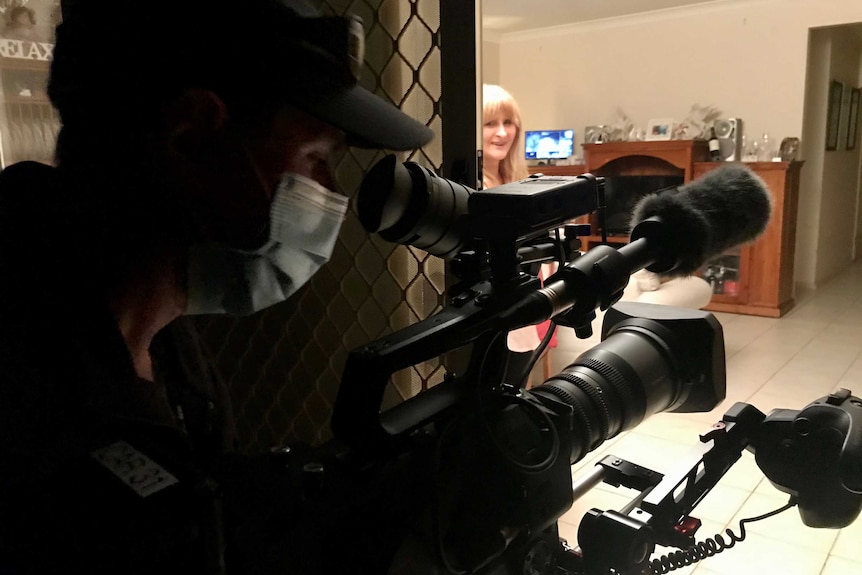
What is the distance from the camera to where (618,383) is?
728 mm

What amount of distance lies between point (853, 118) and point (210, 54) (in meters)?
6.25

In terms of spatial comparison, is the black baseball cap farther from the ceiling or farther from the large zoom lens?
the ceiling

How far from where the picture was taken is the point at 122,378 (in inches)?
25.1

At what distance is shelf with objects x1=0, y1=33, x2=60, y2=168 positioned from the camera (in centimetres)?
90

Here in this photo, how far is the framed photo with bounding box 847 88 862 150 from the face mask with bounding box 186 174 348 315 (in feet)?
19.2

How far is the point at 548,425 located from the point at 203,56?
0.46 m

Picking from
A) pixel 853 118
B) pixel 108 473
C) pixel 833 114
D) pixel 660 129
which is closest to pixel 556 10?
pixel 660 129

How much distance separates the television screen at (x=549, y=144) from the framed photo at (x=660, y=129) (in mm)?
675

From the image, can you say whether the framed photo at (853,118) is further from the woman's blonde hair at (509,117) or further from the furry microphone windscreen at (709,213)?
the furry microphone windscreen at (709,213)

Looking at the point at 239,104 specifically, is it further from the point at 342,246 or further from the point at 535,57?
the point at 535,57

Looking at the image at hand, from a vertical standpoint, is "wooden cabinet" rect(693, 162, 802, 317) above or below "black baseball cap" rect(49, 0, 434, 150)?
below

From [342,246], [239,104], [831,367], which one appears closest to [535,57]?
[831,367]

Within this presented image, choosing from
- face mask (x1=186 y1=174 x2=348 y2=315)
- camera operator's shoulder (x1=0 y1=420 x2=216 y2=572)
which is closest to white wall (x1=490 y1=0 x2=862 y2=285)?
face mask (x1=186 y1=174 x2=348 y2=315)

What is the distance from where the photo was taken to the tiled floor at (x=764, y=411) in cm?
173
